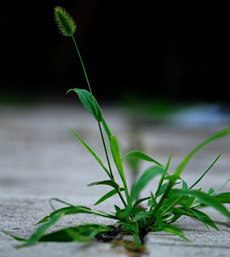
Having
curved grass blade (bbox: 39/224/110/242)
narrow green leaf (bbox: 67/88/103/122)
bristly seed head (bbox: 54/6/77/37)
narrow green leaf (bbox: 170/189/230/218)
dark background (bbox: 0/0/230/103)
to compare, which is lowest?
curved grass blade (bbox: 39/224/110/242)

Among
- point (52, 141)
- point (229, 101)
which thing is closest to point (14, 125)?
point (52, 141)

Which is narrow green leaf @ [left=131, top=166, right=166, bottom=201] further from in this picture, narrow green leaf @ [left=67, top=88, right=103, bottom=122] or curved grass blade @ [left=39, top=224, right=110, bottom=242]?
narrow green leaf @ [left=67, top=88, right=103, bottom=122]

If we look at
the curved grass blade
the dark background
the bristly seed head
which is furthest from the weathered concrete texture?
the dark background

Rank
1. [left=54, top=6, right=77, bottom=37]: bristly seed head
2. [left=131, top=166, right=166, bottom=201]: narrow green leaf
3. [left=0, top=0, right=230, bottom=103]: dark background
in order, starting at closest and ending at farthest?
[left=131, top=166, right=166, bottom=201]: narrow green leaf < [left=54, top=6, right=77, bottom=37]: bristly seed head < [left=0, top=0, right=230, bottom=103]: dark background

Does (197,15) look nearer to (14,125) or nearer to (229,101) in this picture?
(229,101)

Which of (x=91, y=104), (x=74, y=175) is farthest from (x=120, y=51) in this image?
(x=91, y=104)

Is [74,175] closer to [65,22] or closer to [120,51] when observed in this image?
[65,22]
